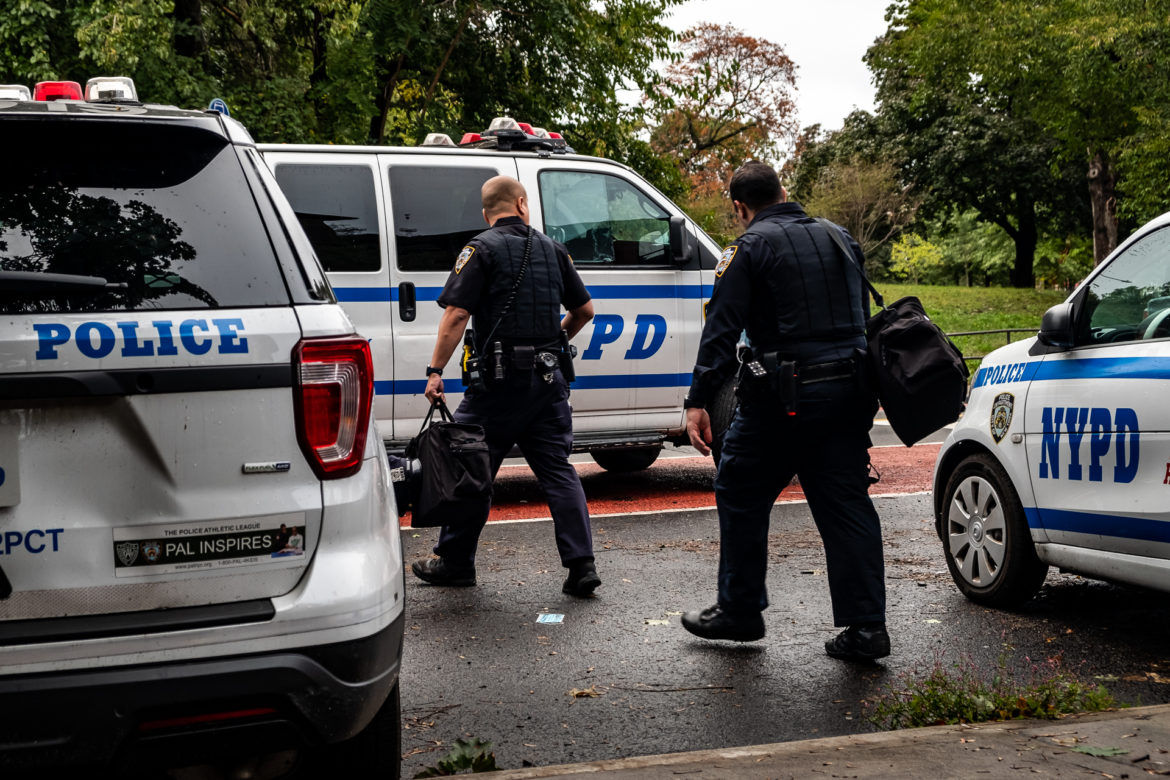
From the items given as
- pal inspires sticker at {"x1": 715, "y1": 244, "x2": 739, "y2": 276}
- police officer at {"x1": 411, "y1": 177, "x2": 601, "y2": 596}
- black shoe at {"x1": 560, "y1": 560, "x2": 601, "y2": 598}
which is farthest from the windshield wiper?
black shoe at {"x1": 560, "y1": 560, "x2": 601, "y2": 598}

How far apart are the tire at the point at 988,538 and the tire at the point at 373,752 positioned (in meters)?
3.20

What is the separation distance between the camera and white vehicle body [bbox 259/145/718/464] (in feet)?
26.0

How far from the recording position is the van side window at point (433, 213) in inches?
316

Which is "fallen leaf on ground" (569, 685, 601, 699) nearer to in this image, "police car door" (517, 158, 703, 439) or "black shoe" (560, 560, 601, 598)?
"black shoe" (560, 560, 601, 598)

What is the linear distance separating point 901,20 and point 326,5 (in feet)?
82.0

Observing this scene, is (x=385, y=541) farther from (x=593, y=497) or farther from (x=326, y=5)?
(x=326, y=5)

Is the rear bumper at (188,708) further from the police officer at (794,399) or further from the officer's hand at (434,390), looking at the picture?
the officer's hand at (434,390)

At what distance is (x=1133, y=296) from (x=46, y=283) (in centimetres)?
411

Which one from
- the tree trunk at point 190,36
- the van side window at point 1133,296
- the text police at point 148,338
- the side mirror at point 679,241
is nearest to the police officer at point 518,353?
the van side window at point 1133,296

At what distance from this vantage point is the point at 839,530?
478 cm

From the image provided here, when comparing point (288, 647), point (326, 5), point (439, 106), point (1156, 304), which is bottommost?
point (288, 647)

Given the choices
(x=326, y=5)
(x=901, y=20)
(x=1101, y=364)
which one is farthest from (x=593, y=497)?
(x=901, y=20)

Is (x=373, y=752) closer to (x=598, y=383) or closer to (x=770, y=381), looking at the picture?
(x=770, y=381)

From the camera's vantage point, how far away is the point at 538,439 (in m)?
5.93
